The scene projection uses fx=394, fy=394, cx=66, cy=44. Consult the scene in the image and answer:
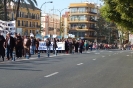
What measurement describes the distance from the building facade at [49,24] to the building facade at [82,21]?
8539mm

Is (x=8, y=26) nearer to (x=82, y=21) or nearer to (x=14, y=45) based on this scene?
(x=14, y=45)

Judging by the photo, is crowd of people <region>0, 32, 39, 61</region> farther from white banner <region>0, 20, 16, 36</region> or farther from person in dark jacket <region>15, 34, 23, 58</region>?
white banner <region>0, 20, 16, 36</region>

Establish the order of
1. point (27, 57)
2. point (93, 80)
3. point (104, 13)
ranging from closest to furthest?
point (93, 80) → point (27, 57) → point (104, 13)

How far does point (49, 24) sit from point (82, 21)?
15809 mm

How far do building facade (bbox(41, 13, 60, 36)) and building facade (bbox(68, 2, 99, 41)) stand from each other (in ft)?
28.0

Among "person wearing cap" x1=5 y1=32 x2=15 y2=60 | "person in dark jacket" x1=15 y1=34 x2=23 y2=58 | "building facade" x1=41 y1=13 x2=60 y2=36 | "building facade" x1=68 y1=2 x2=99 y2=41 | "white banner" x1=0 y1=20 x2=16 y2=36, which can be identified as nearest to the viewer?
"person wearing cap" x1=5 y1=32 x2=15 y2=60

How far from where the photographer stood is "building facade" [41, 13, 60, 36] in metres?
136

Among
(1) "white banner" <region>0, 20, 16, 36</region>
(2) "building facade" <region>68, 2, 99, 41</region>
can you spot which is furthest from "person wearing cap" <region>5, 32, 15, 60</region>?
(2) "building facade" <region>68, 2, 99, 41</region>

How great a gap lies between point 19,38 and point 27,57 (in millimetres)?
1688

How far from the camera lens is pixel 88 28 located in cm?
13050

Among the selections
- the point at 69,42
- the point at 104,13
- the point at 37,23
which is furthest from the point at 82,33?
the point at 104,13

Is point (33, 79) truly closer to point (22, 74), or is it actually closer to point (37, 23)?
point (22, 74)

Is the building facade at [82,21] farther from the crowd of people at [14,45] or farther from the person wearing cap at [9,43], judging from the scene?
the person wearing cap at [9,43]

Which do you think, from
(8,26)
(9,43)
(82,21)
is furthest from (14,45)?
(82,21)
